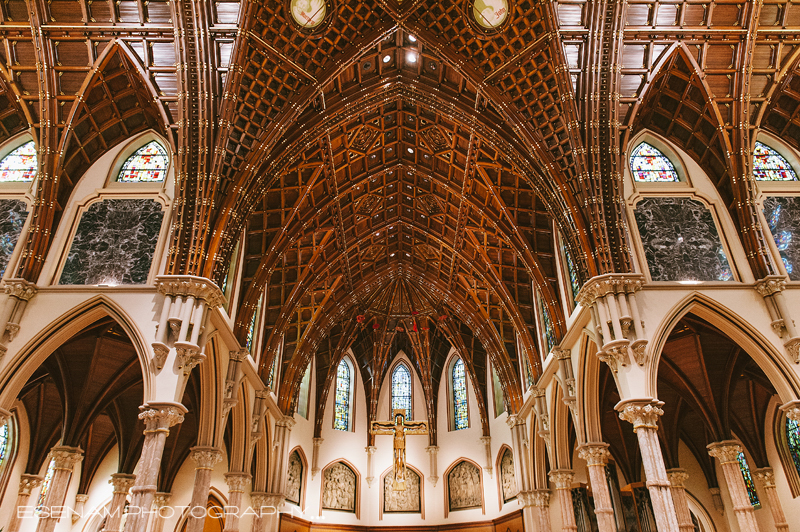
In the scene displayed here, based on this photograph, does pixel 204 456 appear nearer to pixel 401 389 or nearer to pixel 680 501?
pixel 680 501

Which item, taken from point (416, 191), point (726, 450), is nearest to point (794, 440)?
point (726, 450)

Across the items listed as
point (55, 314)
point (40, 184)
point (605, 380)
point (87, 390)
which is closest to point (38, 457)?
point (87, 390)

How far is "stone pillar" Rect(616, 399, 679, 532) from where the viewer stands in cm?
1230

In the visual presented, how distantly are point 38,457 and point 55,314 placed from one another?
8262 mm

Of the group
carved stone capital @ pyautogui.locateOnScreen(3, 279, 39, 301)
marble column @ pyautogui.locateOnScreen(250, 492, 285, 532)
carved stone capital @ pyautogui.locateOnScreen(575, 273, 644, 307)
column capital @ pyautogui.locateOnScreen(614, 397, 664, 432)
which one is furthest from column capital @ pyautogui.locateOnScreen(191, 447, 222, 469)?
carved stone capital @ pyautogui.locateOnScreen(575, 273, 644, 307)

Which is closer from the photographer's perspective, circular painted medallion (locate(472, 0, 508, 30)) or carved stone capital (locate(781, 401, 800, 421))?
carved stone capital (locate(781, 401, 800, 421))

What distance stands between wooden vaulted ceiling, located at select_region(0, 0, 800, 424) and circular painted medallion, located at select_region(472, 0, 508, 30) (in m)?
0.25

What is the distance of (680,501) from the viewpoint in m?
18.0

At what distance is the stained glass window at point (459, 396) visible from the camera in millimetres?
30953

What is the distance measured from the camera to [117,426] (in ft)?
69.5

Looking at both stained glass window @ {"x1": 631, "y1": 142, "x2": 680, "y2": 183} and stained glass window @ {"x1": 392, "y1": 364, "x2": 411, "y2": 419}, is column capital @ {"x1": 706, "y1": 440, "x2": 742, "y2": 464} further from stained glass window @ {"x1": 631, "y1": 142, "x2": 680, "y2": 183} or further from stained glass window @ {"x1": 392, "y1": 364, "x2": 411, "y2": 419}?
stained glass window @ {"x1": 392, "y1": 364, "x2": 411, "y2": 419}

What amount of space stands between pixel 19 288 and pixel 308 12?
9787 millimetres

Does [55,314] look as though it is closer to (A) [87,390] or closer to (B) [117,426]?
(A) [87,390]

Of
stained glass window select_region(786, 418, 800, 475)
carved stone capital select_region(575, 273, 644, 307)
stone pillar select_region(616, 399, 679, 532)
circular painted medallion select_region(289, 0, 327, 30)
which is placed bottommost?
stone pillar select_region(616, 399, 679, 532)
